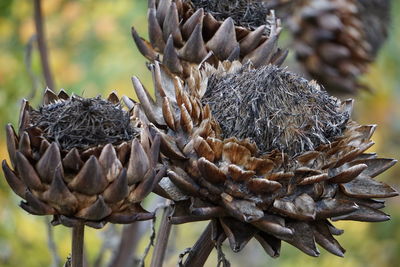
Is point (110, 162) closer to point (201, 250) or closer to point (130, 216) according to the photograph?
point (130, 216)

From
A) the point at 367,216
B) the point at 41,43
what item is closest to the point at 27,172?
the point at 367,216

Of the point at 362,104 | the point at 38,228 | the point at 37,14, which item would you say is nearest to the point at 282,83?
the point at 37,14

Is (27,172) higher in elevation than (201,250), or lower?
higher

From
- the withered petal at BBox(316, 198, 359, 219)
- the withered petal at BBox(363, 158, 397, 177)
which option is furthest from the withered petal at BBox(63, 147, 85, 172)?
the withered petal at BBox(363, 158, 397, 177)

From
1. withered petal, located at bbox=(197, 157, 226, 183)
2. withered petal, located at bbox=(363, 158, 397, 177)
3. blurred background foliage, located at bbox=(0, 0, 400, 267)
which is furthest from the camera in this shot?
blurred background foliage, located at bbox=(0, 0, 400, 267)

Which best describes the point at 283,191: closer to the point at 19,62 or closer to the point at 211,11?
the point at 211,11

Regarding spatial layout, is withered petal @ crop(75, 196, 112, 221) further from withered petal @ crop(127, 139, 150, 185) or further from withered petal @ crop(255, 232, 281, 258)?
withered petal @ crop(255, 232, 281, 258)
